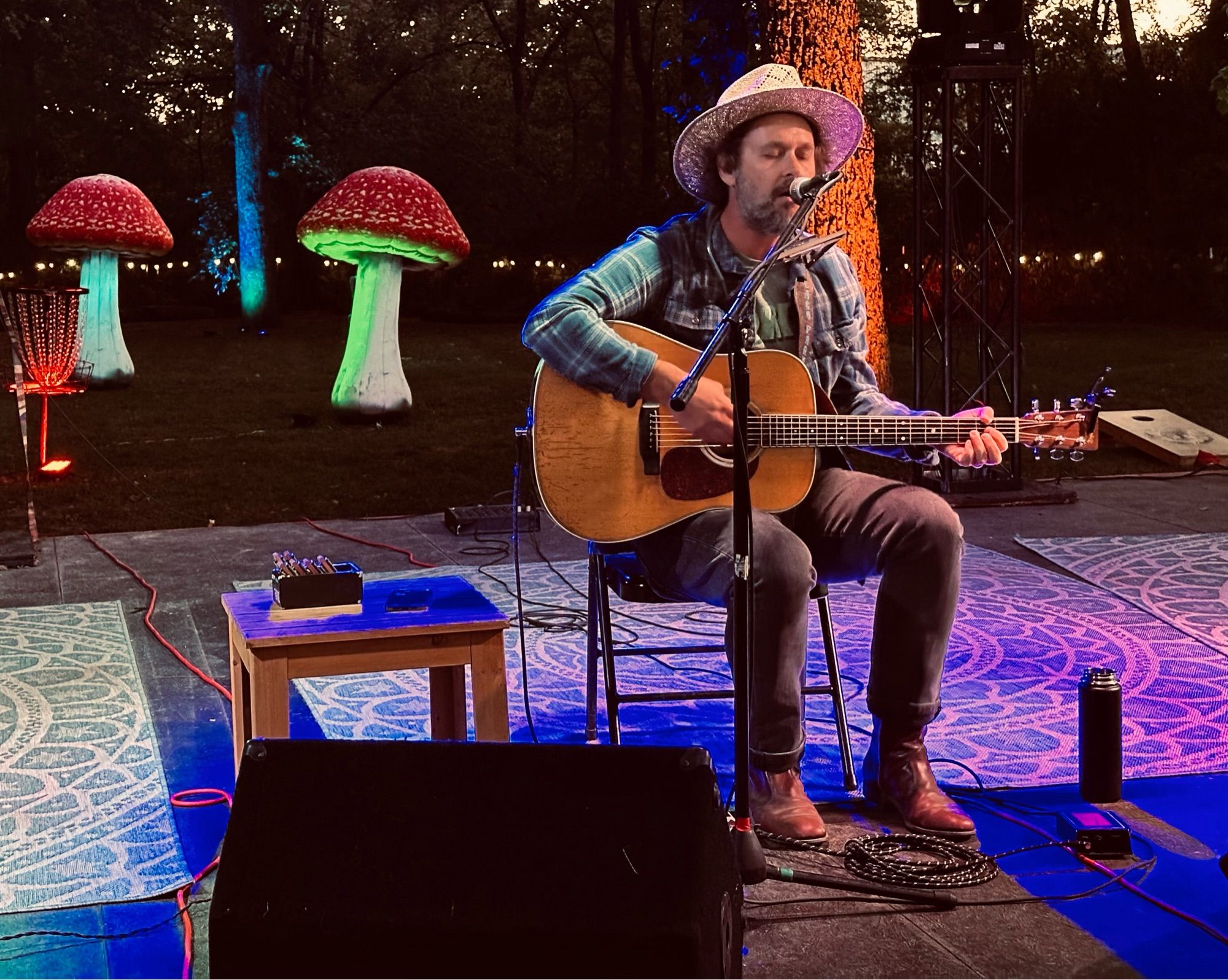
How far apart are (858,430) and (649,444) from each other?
489 mm

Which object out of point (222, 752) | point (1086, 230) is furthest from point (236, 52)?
point (222, 752)

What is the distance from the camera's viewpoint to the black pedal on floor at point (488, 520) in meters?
7.30

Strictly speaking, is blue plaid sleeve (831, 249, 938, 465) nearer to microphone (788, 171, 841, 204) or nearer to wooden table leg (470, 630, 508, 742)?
microphone (788, 171, 841, 204)

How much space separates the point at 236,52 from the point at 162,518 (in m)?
11.5

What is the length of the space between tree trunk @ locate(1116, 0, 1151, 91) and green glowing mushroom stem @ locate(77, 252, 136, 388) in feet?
55.9

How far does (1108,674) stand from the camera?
135 inches

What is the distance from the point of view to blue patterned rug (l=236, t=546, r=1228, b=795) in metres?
3.79

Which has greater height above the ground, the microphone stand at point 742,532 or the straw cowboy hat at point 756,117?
the straw cowboy hat at point 756,117

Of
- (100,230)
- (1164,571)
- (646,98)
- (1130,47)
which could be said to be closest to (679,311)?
(1164,571)

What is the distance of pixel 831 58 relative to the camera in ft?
27.9

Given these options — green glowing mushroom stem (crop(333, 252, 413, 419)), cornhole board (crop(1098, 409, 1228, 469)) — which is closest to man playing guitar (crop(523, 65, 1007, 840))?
cornhole board (crop(1098, 409, 1228, 469))

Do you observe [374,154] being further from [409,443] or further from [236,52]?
[409,443]

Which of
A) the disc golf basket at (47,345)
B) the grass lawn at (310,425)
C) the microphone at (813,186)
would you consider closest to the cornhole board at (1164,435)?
the grass lawn at (310,425)

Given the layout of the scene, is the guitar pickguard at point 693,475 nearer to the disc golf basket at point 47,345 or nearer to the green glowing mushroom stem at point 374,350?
the disc golf basket at point 47,345
